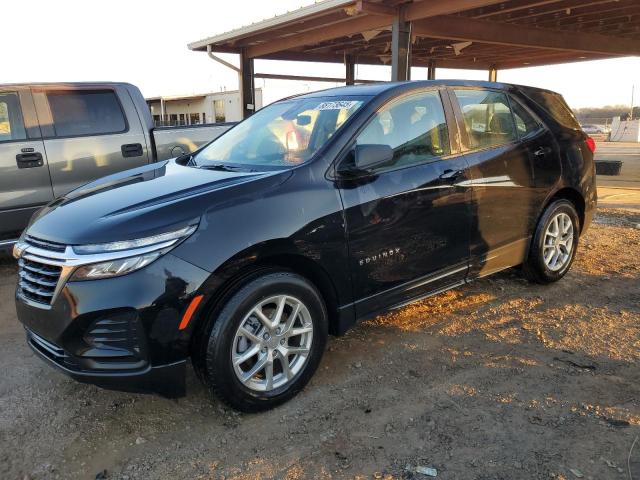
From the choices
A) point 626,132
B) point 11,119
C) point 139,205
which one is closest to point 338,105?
point 139,205

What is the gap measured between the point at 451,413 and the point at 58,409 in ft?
7.44

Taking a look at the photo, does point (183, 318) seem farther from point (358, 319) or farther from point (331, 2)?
point (331, 2)

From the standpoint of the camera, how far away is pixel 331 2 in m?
9.93

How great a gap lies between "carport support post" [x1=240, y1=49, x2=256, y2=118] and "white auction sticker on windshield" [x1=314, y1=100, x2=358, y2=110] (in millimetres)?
11315

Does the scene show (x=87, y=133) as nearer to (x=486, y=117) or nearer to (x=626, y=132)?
(x=486, y=117)

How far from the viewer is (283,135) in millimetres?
3658

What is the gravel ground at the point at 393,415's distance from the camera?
98.1 inches

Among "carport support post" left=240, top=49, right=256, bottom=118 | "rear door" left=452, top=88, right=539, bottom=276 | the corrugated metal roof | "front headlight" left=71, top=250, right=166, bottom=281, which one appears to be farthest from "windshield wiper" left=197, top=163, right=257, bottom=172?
"carport support post" left=240, top=49, right=256, bottom=118

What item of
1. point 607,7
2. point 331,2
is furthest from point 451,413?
point 607,7

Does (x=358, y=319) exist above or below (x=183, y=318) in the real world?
below

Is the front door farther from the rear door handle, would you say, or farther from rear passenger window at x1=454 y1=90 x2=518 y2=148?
the rear door handle

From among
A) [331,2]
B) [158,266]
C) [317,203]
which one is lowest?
[158,266]

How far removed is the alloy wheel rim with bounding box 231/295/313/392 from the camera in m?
2.80

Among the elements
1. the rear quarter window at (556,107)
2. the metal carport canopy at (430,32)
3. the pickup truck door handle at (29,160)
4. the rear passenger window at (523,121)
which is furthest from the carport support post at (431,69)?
the pickup truck door handle at (29,160)
